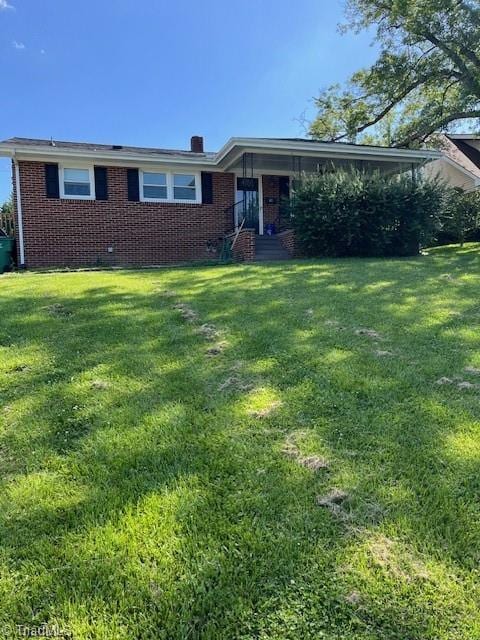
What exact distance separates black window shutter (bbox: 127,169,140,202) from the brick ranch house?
0.10ft

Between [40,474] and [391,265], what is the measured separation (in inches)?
322

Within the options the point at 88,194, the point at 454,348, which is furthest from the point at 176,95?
the point at 454,348

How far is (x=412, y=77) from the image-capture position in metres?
18.5

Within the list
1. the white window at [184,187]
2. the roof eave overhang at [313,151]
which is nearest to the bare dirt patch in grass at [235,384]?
the roof eave overhang at [313,151]

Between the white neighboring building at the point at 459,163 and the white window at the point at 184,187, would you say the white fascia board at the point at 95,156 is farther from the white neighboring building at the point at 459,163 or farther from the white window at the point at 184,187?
the white neighboring building at the point at 459,163

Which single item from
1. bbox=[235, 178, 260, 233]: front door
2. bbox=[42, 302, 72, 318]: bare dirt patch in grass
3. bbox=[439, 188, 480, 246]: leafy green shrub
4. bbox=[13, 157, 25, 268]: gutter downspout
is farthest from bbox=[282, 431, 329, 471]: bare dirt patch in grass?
bbox=[439, 188, 480, 246]: leafy green shrub

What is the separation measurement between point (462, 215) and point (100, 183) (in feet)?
36.4

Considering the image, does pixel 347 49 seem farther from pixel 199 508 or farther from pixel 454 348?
pixel 199 508

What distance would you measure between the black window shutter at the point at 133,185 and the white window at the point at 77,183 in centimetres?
105

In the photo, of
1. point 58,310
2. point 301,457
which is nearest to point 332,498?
point 301,457

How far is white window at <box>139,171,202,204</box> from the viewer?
576 inches

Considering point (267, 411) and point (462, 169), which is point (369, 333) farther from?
point (462, 169)

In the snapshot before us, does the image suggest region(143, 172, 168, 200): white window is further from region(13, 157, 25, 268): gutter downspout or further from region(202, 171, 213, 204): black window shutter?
region(13, 157, 25, 268): gutter downspout

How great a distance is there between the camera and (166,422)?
286cm
